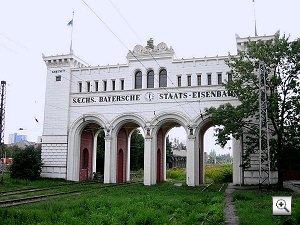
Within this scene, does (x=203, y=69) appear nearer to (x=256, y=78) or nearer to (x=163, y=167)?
(x=256, y=78)

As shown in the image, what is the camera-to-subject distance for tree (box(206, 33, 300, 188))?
81.4 feet

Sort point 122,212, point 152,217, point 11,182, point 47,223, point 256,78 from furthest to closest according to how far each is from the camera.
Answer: point 11,182 → point 256,78 → point 122,212 → point 152,217 → point 47,223

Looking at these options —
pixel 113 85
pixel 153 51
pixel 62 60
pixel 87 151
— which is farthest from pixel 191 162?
pixel 62 60

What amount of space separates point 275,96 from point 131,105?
1369 cm

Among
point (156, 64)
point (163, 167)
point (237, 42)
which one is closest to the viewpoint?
point (237, 42)

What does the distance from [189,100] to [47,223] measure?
896 inches

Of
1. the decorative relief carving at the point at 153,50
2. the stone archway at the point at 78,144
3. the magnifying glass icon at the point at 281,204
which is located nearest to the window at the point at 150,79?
the decorative relief carving at the point at 153,50

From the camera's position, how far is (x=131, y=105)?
3384cm

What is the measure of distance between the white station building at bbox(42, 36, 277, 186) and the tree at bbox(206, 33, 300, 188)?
5.02 metres

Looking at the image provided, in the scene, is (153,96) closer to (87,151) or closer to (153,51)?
(153,51)

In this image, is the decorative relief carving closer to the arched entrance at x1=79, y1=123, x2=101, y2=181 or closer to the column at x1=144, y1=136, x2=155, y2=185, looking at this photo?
the column at x1=144, y1=136, x2=155, y2=185

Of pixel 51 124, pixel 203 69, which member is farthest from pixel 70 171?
pixel 203 69

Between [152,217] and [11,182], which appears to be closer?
[152,217]

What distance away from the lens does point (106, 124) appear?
3438cm
